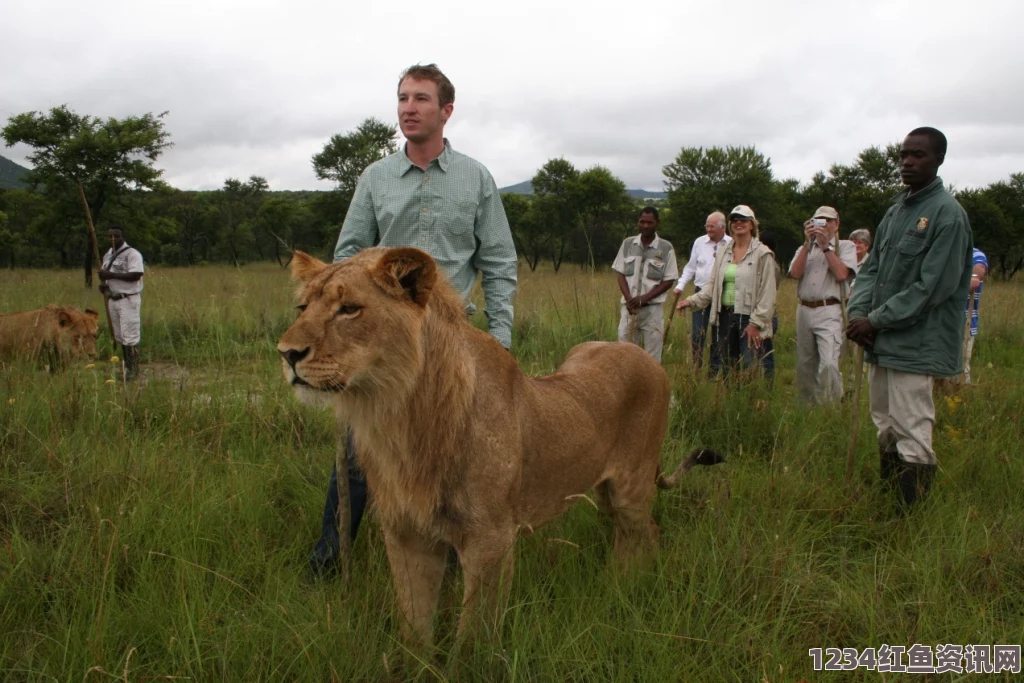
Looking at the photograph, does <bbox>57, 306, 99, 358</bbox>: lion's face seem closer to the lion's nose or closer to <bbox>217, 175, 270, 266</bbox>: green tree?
the lion's nose

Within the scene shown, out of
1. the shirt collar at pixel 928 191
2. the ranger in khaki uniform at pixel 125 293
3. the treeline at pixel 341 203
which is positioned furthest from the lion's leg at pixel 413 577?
A: the treeline at pixel 341 203

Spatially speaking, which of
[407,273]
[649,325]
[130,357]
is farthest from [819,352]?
[130,357]

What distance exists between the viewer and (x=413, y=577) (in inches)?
97.3

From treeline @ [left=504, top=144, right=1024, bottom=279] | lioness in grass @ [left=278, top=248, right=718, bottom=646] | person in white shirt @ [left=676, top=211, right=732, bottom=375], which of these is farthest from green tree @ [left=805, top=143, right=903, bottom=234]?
lioness in grass @ [left=278, top=248, right=718, bottom=646]

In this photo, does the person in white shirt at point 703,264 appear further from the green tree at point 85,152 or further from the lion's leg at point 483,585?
the green tree at point 85,152

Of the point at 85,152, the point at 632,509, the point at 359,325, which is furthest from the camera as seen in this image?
the point at 85,152

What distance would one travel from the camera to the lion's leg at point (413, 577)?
2414 millimetres

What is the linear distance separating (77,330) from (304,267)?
252 inches

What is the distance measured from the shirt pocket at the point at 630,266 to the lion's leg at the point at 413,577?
212 inches

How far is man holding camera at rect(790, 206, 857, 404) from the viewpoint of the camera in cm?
621

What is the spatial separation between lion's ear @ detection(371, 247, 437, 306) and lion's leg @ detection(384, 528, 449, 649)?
871mm

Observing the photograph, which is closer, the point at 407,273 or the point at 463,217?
the point at 407,273

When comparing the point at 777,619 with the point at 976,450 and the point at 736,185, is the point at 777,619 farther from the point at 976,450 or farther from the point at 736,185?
the point at 736,185

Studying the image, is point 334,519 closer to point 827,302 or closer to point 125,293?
point 827,302
